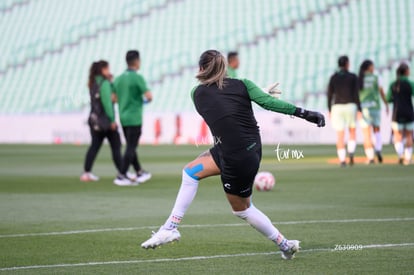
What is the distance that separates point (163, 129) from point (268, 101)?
101ft

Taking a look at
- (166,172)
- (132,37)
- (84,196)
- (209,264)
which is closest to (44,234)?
(209,264)

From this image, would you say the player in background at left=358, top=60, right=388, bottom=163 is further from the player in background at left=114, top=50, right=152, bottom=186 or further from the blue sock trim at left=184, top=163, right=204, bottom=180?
the blue sock trim at left=184, top=163, right=204, bottom=180

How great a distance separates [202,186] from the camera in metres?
17.2

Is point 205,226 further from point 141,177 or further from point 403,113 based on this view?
point 403,113

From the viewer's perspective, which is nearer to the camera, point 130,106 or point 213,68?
point 213,68

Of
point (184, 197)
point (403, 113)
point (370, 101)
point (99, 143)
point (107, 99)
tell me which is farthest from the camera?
point (370, 101)

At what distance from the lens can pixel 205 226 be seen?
1095cm

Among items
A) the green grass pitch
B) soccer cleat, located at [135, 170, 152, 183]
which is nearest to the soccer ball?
the green grass pitch

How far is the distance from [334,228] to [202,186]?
6773 mm

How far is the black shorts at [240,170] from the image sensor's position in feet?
27.4

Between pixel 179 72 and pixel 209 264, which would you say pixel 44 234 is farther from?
pixel 179 72

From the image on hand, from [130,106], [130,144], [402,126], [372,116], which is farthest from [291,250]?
[372,116]

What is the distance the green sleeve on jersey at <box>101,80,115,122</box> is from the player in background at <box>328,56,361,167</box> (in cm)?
598

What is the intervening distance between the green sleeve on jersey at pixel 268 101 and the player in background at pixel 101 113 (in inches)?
378
